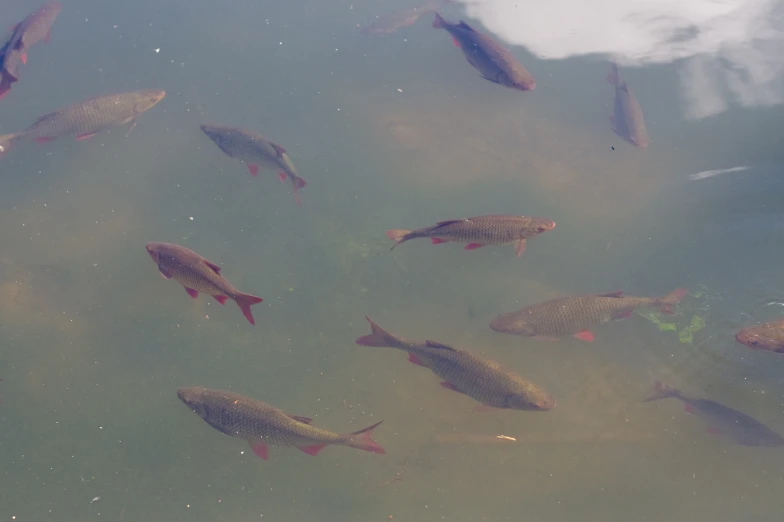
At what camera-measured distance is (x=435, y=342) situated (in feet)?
13.6

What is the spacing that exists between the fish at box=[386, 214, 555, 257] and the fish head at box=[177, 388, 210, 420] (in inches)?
82.0

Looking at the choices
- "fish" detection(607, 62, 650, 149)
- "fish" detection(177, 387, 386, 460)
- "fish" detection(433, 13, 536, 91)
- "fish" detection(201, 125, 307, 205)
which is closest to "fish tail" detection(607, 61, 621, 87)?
"fish" detection(607, 62, 650, 149)

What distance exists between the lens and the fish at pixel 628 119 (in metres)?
6.05

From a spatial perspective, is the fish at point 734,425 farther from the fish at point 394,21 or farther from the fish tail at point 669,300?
the fish at point 394,21

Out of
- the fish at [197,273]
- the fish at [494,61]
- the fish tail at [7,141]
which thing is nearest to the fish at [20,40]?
the fish tail at [7,141]

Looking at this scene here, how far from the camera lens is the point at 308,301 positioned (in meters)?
5.25

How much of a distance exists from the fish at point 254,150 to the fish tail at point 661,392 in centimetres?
372

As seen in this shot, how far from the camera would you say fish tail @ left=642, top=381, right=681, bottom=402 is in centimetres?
449

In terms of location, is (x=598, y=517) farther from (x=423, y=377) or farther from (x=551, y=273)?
(x=551, y=273)

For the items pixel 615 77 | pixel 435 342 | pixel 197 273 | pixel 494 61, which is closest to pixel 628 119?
pixel 615 77

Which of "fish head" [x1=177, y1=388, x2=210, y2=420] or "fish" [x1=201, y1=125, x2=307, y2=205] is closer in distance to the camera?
"fish head" [x1=177, y1=388, x2=210, y2=420]

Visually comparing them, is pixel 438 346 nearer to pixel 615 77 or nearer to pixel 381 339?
pixel 381 339

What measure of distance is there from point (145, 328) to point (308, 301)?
5.04ft

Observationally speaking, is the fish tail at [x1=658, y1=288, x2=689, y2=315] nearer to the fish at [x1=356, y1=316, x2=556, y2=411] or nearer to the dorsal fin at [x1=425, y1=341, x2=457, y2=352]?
the fish at [x1=356, y1=316, x2=556, y2=411]
